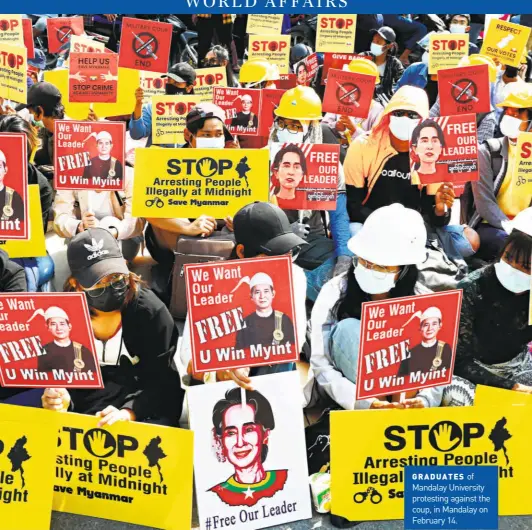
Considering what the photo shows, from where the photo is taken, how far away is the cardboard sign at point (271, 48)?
1010 centimetres

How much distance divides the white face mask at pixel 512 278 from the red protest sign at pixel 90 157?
2103mm

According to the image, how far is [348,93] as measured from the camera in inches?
315

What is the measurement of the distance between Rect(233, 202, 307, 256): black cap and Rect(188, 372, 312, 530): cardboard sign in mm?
829

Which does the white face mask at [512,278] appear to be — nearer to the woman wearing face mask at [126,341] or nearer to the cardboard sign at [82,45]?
the woman wearing face mask at [126,341]

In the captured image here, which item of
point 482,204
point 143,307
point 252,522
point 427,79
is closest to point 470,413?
point 252,522

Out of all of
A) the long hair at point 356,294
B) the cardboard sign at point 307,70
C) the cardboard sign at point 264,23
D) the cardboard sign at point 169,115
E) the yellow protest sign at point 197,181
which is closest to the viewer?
the long hair at point 356,294

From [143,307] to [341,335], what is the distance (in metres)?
0.89

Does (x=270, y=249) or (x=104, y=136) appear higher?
(x=104, y=136)

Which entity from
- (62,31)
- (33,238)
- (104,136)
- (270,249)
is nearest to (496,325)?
(270,249)

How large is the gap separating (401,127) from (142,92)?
318 cm

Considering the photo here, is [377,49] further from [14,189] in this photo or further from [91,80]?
[14,189]

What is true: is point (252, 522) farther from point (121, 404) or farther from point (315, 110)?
point (315, 110)

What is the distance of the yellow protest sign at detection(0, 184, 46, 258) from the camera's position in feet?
13.4
